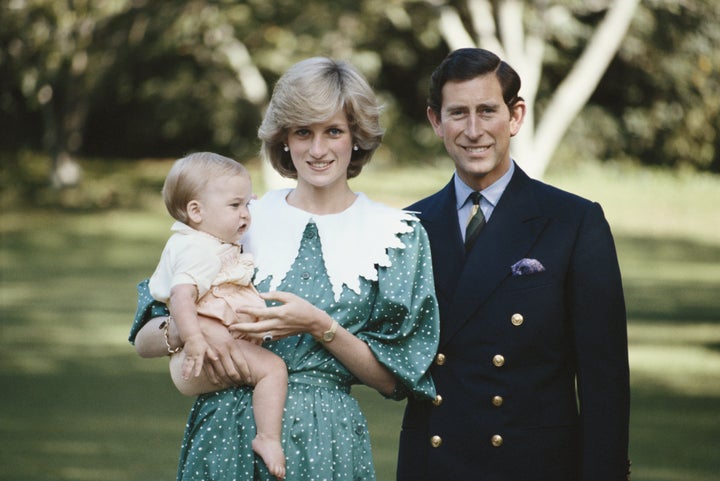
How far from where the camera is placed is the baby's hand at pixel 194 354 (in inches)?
131

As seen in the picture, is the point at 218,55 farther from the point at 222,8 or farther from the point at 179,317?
the point at 179,317

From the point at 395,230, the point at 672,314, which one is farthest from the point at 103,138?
the point at 395,230

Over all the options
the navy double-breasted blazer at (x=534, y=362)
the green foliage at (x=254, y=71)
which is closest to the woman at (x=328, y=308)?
the navy double-breasted blazer at (x=534, y=362)

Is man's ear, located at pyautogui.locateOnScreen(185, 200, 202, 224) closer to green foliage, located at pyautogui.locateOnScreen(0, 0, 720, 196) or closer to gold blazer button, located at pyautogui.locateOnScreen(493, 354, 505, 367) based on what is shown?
gold blazer button, located at pyautogui.locateOnScreen(493, 354, 505, 367)

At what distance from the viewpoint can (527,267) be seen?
11.7ft

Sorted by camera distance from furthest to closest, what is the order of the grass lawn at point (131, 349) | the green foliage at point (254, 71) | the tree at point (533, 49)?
the green foliage at point (254, 71) → the tree at point (533, 49) → the grass lawn at point (131, 349)

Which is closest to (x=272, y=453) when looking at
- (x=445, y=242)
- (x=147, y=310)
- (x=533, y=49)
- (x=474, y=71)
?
(x=147, y=310)

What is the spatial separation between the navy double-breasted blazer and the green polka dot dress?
0.37 feet

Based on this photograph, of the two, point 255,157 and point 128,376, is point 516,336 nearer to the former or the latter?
point 128,376

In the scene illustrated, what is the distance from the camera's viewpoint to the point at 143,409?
30.8 feet

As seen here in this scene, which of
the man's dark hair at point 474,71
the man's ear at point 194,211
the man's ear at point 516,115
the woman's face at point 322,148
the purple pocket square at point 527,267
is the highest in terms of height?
the man's dark hair at point 474,71

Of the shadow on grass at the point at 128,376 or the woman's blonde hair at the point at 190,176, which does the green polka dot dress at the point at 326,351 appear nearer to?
the woman's blonde hair at the point at 190,176

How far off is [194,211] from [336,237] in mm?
461

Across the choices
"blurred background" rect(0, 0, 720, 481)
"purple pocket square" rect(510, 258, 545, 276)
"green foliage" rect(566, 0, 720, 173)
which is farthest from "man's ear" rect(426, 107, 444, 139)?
"green foliage" rect(566, 0, 720, 173)
